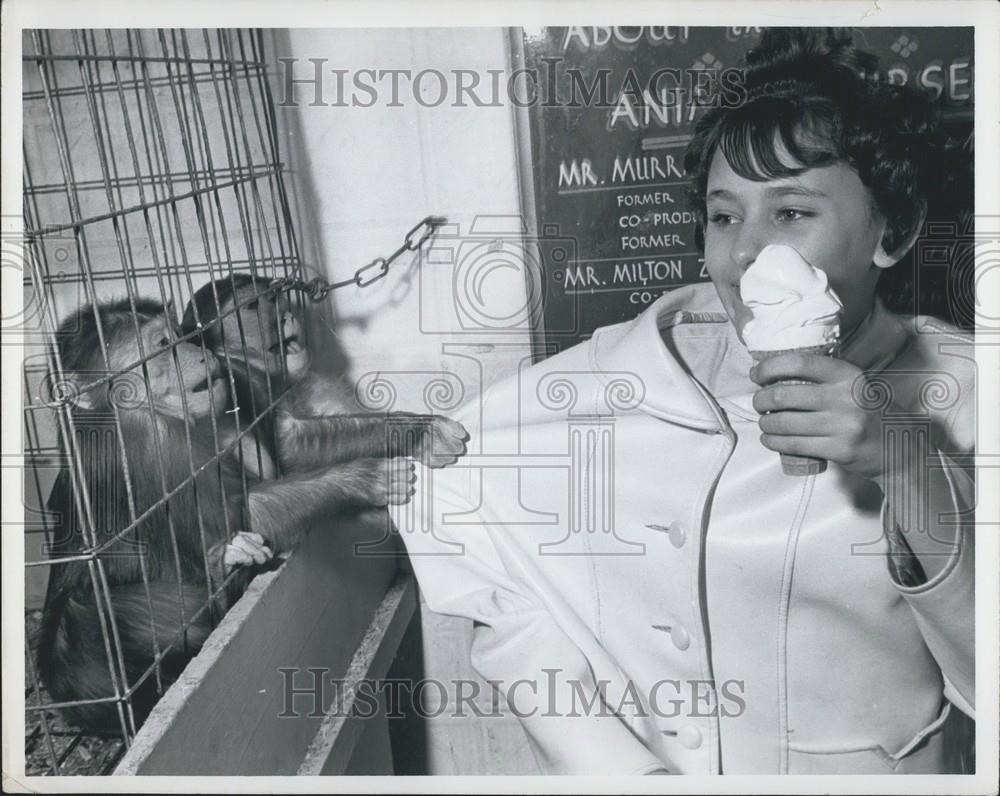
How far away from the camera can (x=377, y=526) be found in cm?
115

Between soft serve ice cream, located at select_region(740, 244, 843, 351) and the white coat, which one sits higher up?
soft serve ice cream, located at select_region(740, 244, 843, 351)

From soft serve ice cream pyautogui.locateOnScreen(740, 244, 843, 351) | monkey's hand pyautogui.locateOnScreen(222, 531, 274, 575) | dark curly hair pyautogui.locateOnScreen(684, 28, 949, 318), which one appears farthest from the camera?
monkey's hand pyautogui.locateOnScreen(222, 531, 274, 575)

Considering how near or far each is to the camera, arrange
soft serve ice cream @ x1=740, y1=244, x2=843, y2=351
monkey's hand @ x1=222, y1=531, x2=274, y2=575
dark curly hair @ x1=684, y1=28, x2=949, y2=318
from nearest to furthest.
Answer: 1. soft serve ice cream @ x1=740, y1=244, x2=843, y2=351
2. dark curly hair @ x1=684, y1=28, x2=949, y2=318
3. monkey's hand @ x1=222, y1=531, x2=274, y2=575

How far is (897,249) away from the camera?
1.00 m

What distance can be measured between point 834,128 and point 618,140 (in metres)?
0.25

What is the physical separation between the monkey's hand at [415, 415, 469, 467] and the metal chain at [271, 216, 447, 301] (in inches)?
7.6

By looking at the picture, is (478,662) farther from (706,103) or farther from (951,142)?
(951,142)

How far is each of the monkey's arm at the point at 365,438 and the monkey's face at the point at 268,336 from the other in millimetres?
69

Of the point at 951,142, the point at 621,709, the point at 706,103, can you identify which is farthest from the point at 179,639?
the point at 951,142

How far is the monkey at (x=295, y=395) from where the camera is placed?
1.13 meters

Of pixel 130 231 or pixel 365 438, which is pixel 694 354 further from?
pixel 130 231

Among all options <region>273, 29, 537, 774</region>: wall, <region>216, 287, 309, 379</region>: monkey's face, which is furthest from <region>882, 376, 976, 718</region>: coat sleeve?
<region>216, 287, 309, 379</region>: monkey's face

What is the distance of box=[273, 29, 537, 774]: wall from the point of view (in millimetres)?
1036

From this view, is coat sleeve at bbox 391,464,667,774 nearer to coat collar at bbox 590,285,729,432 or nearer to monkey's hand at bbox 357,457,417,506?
monkey's hand at bbox 357,457,417,506
